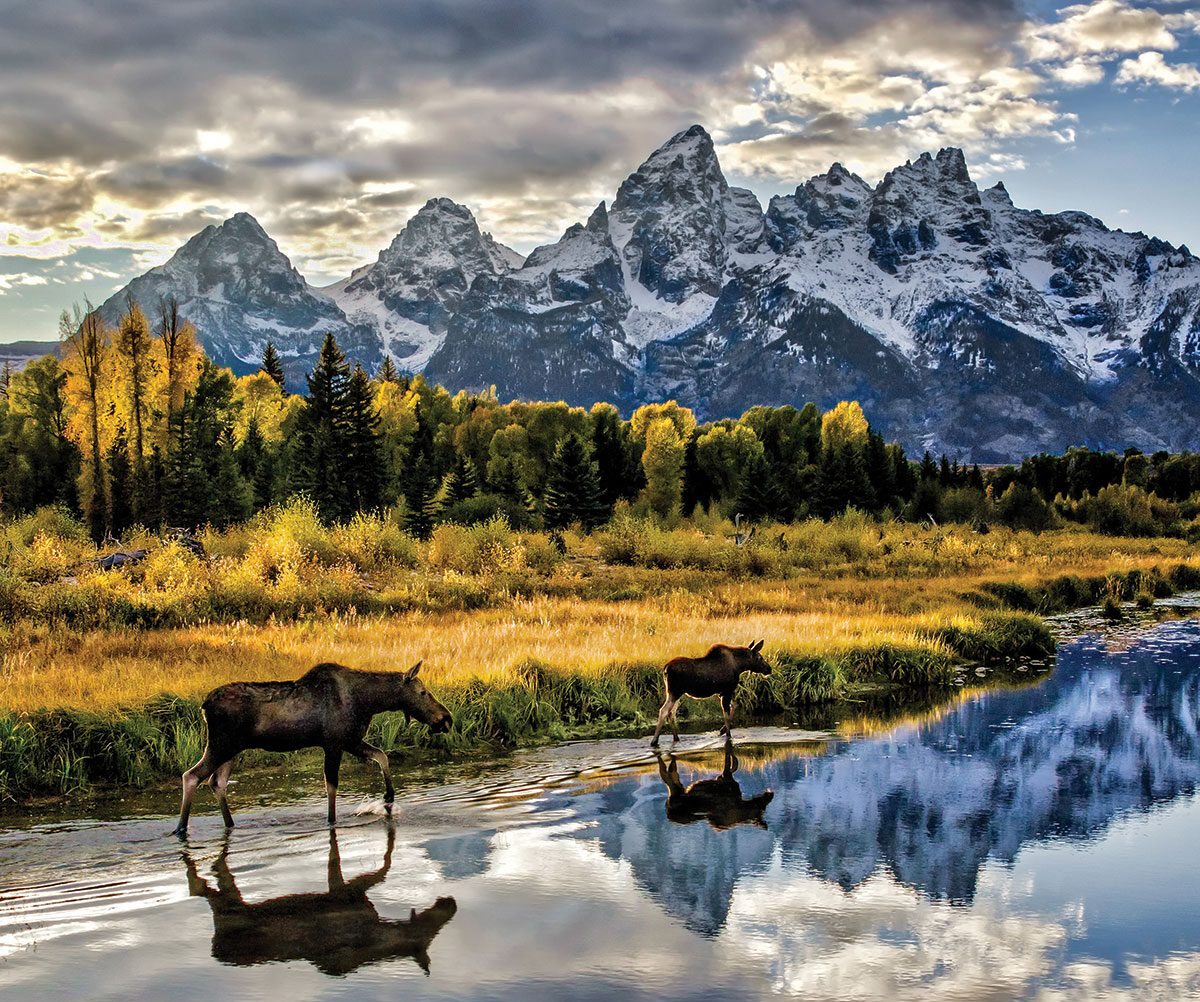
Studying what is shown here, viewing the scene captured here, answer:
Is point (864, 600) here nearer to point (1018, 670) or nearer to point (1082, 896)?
point (1018, 670)

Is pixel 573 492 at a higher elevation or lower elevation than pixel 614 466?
lower

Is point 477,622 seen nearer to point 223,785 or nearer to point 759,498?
point 223,785

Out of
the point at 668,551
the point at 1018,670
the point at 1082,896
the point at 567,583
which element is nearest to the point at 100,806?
the point at 1082,896

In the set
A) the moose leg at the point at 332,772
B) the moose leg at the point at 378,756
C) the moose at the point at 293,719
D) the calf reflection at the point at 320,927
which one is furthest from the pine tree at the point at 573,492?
the calf reflection at the point at 320,927

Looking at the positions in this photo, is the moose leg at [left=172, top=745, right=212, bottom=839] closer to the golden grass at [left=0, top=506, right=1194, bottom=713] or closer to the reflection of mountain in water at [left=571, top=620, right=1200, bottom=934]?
the golden grass at [left=0, top=506, right=1194, bottom=713]

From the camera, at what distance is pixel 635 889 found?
31.3 feet

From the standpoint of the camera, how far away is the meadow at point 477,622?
13836 mm

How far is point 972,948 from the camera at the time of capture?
8.55 meters

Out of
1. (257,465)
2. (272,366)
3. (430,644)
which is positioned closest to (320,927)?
(430,644)

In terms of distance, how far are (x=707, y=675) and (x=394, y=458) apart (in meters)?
68.2

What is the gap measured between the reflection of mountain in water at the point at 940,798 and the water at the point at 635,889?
5 centimetres

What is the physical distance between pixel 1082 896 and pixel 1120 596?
34.0 metres

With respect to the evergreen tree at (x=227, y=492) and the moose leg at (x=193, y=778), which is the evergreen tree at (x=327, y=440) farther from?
the moose leg at (x=193, y=778)

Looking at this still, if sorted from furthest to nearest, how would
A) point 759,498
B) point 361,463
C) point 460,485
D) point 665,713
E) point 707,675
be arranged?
point 759,498, point 460,485, point 361,463, point 707,675, point 665,713
